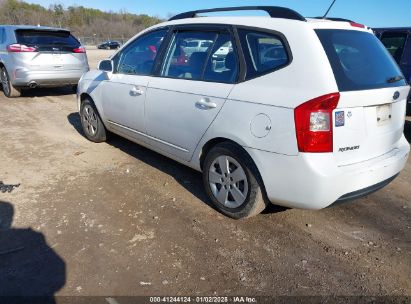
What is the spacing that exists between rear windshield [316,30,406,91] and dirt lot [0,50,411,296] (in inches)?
52.9

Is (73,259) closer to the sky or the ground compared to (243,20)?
closer to the ground

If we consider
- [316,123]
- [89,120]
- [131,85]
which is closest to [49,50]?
[89,120]

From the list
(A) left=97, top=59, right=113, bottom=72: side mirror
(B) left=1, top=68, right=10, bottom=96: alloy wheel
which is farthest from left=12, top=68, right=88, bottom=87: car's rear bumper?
(A) left=97, top=59, right=113, bottom=72: side mirror

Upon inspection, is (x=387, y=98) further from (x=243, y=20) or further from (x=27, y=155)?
(x=27, y=155)

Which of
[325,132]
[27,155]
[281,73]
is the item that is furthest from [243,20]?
[27,155]

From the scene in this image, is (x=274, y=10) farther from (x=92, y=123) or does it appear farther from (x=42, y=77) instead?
(x=42, y=77)

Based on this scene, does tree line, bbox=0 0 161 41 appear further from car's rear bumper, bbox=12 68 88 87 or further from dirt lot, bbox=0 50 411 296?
dirt lot, bbox=0 50 411 296

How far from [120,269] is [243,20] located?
7.72 ft

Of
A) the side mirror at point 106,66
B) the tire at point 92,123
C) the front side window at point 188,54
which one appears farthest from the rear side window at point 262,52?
the tire at point 92,123

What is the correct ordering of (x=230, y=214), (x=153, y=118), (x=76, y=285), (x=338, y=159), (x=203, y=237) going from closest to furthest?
(x=76, y=285), (x=338, y=159), (x=203, y=237), (x=230, y=214), (x=153, y=118)

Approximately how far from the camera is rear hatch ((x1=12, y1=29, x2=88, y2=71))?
27.2 feet

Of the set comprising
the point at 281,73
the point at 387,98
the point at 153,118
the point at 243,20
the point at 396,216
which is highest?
the point at 243,20

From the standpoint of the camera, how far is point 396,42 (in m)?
7.05

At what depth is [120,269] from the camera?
2771mm
